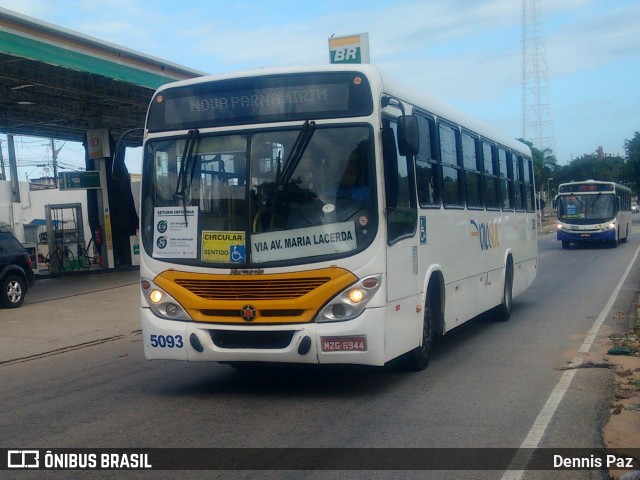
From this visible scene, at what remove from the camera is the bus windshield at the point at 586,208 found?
37.0 metres

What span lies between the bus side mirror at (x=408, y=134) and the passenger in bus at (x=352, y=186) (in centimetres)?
64

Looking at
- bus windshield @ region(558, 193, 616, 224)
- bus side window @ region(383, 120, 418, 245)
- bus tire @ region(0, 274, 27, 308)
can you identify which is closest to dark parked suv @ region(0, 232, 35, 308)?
bus tire @ region(0, 274, 27, 308)

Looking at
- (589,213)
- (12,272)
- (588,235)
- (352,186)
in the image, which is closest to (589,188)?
(589,213)

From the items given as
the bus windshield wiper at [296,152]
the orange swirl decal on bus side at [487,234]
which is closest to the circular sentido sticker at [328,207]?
the bus windshield wiper at [296,152]

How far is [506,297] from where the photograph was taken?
14.5m

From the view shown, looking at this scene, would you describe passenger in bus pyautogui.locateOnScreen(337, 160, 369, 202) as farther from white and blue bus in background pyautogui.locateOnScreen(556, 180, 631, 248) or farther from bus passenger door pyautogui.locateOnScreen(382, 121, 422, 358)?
white and blue bus in background pyautogui.locateOnScreen(556, 180, 631, 248)

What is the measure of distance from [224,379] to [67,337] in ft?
18.6

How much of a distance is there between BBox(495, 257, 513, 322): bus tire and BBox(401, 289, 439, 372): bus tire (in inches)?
186

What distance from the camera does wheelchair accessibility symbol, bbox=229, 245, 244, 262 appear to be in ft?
26.5

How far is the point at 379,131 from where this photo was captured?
818 cm

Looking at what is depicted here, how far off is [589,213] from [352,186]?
103 ft

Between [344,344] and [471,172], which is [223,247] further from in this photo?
[471,172]

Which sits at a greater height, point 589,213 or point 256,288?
point 256,288

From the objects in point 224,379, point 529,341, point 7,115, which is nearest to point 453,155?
point 529,341
